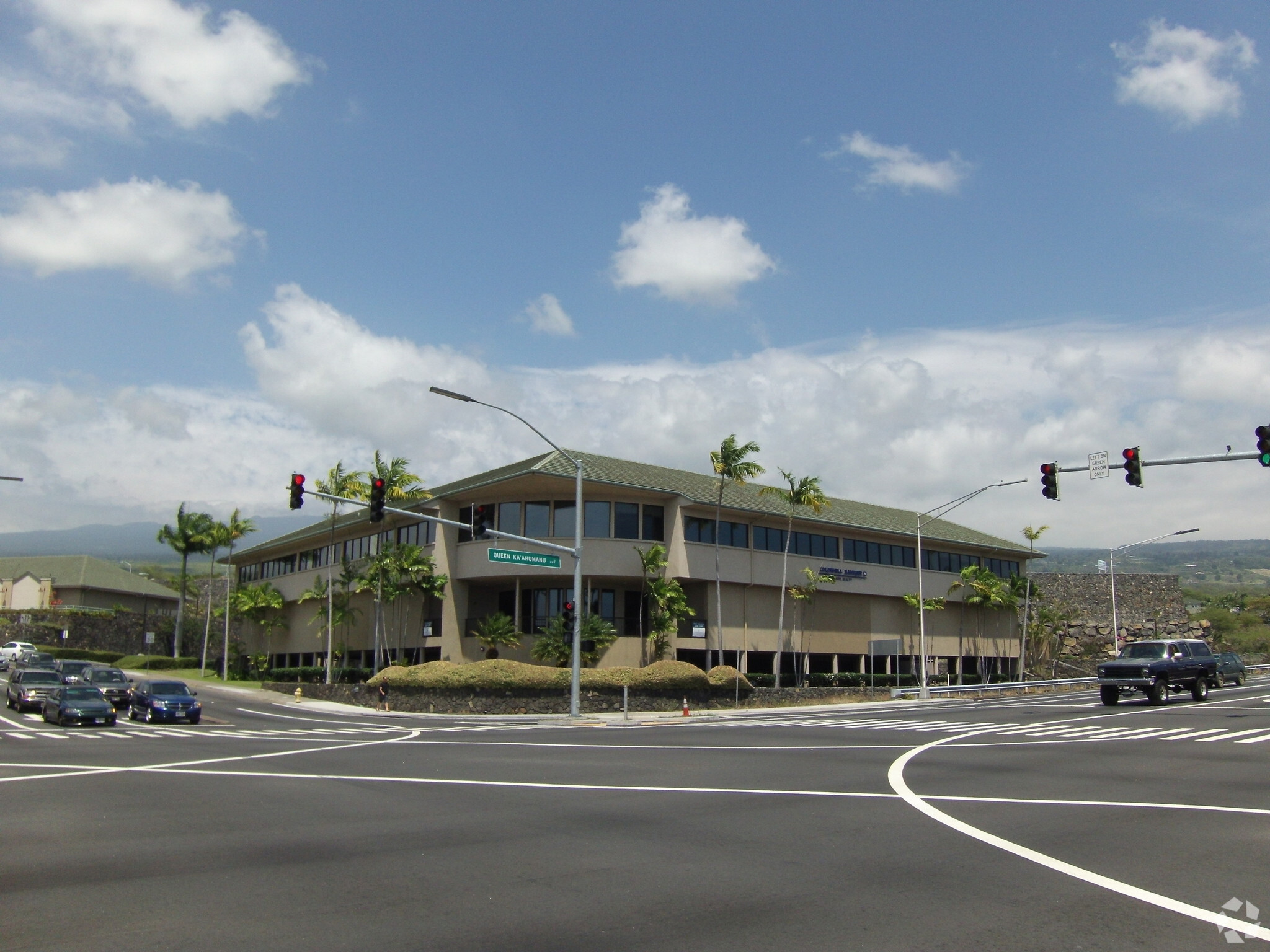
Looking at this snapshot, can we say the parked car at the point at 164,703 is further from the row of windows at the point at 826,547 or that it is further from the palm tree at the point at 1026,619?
the palm tree at the point at 1026,619

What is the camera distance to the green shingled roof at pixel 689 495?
153 ft

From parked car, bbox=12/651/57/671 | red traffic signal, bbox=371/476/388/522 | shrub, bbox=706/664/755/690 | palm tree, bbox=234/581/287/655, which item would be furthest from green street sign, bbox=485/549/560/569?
palm tree, bbox=234/581/287/655

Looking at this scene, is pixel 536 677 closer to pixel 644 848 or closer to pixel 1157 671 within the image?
pixel 1157 671

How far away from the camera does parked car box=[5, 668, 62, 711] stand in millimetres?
37875

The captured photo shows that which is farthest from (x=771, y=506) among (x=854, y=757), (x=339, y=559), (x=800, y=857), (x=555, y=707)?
(x=800, y=857)

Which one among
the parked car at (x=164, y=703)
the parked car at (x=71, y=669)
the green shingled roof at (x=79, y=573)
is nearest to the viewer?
the parked car at (x=164, y=703)

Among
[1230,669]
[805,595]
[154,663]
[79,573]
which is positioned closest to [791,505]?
Answer: [805,595]

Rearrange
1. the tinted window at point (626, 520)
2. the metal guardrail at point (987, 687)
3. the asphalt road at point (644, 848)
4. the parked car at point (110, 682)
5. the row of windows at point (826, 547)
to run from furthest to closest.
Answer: the metal guardrail at point (987, 687) → the row of windows at point (826, 547) → the tinted window at point (626, 520) → the parked car at point (110, 682) → the asphalt road at point (644, 848)

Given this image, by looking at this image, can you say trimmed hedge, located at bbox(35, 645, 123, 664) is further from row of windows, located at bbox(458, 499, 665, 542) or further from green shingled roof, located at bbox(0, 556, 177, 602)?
row of windows, located at bbox(458, 499, 665, 542)

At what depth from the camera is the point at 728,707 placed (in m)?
43.9

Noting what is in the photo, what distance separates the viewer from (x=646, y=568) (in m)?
45.9

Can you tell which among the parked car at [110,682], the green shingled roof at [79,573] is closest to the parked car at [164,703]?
the parked car at [110,682]

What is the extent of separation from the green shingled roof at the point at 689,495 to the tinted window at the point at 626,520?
1.23 m

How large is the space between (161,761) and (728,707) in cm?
2759
